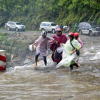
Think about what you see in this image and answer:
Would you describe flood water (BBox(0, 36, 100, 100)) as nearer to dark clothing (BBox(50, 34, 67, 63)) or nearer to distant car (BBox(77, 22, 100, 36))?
dark clothing (BBox(50, 34, 67, 63))

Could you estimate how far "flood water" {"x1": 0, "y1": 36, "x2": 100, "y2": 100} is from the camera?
5727 mm

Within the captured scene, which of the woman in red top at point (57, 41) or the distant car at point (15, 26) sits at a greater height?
the woman in red top at point (57, 41)

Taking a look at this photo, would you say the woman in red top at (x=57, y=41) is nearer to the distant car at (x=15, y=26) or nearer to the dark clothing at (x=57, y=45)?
the dark clothing at (x=57, y=45)

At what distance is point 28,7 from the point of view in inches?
1902

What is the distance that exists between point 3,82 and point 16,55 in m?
21.0

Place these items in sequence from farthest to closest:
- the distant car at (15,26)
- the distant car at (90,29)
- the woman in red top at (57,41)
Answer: the distant car at (15,26)
the distant car at (90,29)
the woman in red top at (57,41)

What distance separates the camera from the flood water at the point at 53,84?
18.8 ft

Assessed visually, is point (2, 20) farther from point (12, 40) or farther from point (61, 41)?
point (61, 41)

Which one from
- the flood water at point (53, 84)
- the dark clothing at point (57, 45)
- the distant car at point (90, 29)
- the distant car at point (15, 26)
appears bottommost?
the distant car at point (15, 26)

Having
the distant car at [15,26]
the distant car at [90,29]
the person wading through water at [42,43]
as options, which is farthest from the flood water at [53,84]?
the distant car at [15,26]

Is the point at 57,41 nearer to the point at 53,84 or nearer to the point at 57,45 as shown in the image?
the point at 57,45

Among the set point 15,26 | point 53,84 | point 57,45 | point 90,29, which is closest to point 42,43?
point 57,45

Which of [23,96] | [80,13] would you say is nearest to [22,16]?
[80,13]

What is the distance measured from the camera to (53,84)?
6914 mm
